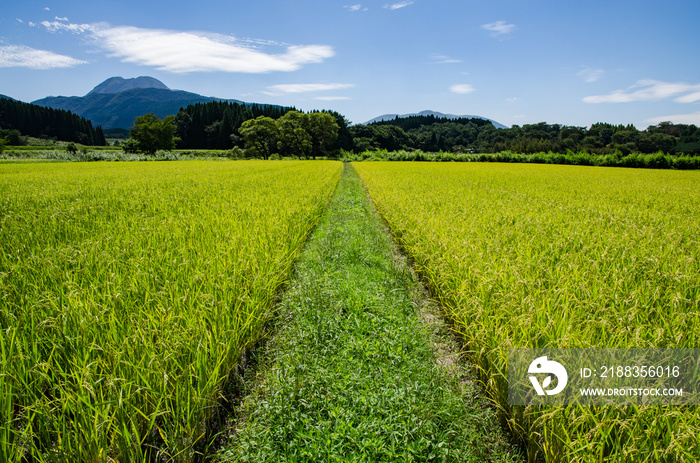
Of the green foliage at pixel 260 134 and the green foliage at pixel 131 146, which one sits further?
the green foliage at pixel 260 134

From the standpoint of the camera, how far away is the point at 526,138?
8694cm

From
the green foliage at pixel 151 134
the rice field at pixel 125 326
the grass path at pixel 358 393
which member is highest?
the green foliage at pixel 151 134

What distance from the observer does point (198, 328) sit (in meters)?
2.55

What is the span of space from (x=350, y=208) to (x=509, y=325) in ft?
29.0

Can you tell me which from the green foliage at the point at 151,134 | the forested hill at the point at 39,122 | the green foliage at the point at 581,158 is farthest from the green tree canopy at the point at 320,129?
the forested hill at the point at 39,122

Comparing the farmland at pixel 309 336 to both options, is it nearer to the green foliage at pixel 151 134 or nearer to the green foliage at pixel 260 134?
the green foliage at pixel 151 134

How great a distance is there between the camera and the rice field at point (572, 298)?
181 centimetres

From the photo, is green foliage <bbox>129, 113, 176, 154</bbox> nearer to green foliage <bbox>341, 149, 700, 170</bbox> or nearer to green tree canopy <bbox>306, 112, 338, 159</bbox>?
green tree canopy <bbox>306, 112, 338, 159</bbox>

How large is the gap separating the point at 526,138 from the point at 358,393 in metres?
100

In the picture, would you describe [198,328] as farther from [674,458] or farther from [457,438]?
[674,458]

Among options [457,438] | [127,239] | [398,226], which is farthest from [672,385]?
[127,239]

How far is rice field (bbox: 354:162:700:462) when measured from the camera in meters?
1.81

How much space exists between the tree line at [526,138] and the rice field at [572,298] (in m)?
49.5

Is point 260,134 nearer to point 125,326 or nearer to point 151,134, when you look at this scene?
point 151,134
